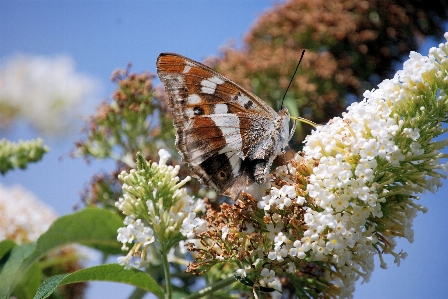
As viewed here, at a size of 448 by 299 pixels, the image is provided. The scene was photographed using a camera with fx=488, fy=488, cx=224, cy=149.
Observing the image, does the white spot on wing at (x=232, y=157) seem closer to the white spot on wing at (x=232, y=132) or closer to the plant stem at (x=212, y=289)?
the white spot on wing at (x=232, y=132)

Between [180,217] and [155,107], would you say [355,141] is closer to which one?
[180,217]

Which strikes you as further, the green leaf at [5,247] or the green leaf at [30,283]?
the green leaf at [30,283]

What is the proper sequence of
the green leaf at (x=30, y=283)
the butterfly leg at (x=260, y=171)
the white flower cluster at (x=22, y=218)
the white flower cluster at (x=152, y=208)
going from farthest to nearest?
the white flower cluster at (x=22, y=218) → the green leaf at (x=30, y=283) → the butterfly leg at (x=260, y=171) → the white flower cluster at (x=152, y=208)

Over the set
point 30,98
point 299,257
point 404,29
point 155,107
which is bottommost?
point 299,257

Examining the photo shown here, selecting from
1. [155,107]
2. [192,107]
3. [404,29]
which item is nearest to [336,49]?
[404,29]

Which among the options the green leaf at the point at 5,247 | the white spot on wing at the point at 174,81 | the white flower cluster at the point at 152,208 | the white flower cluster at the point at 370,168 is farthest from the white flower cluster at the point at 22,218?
the white flower cluster at the point at 370,168

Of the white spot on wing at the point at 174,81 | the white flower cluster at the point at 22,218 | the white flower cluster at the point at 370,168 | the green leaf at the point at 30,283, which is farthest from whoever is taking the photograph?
the white flower cluster at the point at 22,218

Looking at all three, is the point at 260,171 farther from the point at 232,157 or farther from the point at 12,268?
the point at 12,268
